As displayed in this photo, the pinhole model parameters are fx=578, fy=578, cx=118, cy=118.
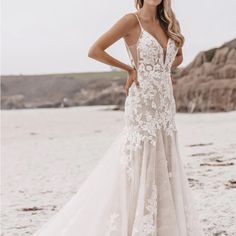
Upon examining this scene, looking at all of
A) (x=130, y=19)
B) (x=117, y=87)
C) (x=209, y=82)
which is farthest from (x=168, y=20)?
(x=117, y=87)

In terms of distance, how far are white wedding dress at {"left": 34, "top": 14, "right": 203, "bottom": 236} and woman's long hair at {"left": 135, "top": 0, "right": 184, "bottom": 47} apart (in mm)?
53

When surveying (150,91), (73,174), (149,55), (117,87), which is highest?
(117,87)

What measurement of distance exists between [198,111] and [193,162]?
57.0 feet

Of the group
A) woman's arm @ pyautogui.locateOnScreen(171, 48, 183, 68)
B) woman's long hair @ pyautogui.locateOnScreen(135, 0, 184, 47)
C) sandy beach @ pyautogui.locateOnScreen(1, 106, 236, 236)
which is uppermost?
woman's long hair @ pyautogui.locateOnScreen(135, 0, 184, 47)

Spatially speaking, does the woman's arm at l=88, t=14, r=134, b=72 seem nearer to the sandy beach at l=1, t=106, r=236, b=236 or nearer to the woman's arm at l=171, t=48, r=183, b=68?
the woman's arm at l=171, t=48, r=183, b=68

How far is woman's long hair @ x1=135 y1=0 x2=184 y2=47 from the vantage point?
389 cm

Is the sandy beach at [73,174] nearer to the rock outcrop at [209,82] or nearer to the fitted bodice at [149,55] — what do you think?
the fitted bodice at [149,55]

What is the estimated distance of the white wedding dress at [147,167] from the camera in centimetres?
388

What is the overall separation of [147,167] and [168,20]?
101cm

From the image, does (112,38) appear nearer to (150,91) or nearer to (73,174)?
(150,91)

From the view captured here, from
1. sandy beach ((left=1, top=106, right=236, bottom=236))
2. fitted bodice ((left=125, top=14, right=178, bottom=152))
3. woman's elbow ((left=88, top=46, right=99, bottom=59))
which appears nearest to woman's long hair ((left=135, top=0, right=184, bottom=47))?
fitted bodice ((left=125, top=14, right=178, bottom=152))

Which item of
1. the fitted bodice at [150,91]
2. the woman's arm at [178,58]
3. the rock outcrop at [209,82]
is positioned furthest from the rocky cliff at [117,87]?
the fitted bodice at [150,91]

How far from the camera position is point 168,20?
155 inches

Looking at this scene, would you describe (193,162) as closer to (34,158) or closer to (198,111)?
(34,158)
